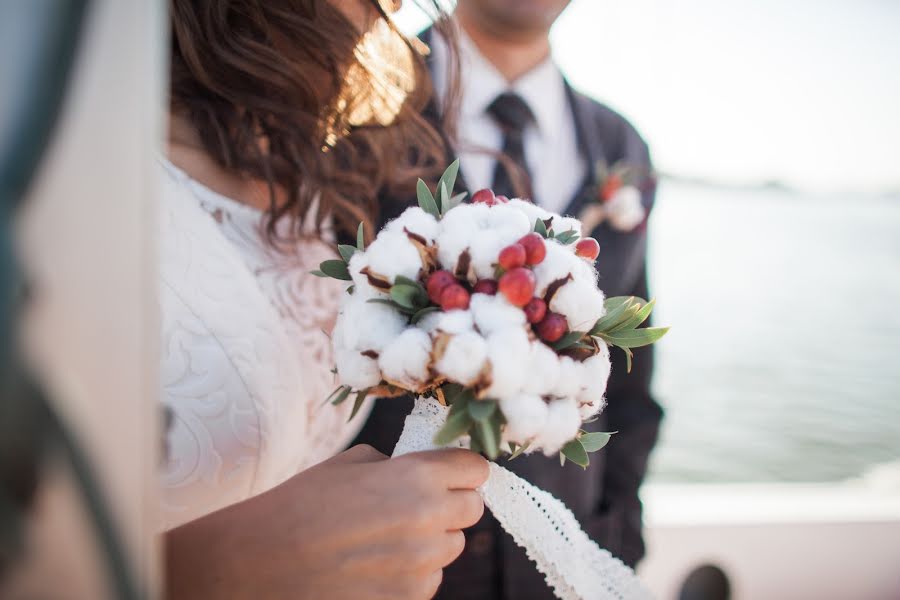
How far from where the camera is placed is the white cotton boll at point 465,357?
0.66 metres

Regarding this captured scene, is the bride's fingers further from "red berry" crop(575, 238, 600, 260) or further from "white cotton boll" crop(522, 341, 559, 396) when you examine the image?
"red berry" crop(575, 238, 600, 260)

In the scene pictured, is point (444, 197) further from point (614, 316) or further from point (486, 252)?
point (614, 316)

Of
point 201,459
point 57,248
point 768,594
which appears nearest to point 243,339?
point 201,459

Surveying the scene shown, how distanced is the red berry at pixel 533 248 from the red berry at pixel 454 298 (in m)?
0.08

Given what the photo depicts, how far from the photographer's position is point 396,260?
0.74 meters

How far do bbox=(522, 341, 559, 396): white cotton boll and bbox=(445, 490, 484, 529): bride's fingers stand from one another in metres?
0.21

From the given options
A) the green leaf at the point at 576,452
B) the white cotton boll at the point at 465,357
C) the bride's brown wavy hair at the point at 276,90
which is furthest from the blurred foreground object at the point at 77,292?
the bride's brown wavy hair at the point at 276,90

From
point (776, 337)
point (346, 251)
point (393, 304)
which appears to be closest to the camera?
point (393, 304)

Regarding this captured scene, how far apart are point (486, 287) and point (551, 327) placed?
9 cm

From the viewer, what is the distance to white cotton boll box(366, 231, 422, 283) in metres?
0.74

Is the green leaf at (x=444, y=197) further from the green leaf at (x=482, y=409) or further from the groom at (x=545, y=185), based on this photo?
the groom at (x=545, y=185)

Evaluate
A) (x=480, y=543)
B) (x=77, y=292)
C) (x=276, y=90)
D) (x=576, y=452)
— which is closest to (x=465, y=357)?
(x=576, y=452)

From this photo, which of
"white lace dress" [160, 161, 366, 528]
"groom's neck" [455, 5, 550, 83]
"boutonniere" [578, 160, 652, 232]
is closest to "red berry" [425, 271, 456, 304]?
"white lace dress" [160, 161, 366, 528]

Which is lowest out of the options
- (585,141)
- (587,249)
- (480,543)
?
(480,543)
